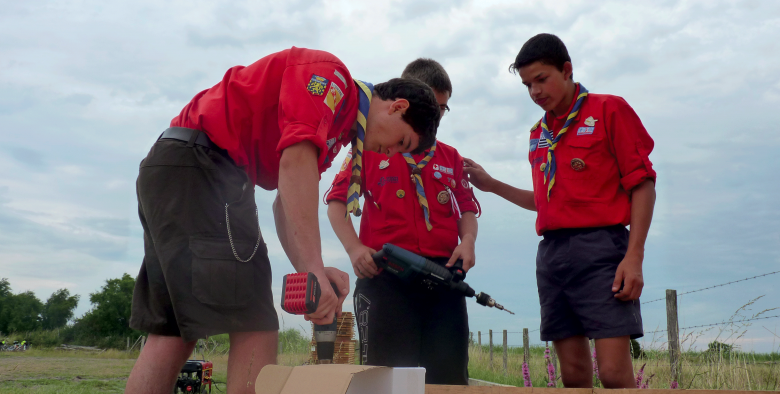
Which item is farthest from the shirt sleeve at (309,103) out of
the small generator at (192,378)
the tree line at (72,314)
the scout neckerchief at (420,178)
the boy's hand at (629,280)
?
the tree line at (72,314)

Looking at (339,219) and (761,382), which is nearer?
(339,219)

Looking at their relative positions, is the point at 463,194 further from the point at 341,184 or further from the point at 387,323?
the point at 387,323

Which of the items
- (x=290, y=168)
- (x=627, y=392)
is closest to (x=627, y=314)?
(x=627, y=392)

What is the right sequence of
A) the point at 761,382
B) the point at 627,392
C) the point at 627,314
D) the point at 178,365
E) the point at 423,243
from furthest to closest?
the point at 761,382
the point at 423,243
the point at 627,314
the point at 178,365
the point at 627,392

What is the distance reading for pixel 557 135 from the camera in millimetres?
2379

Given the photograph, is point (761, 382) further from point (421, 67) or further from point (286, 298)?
point (286, 298)

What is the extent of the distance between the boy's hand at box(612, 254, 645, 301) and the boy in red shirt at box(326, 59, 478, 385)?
74 cm

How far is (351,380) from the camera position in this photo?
1112mm

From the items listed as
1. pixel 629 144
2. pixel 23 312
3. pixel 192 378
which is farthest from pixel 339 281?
pixel 23 312

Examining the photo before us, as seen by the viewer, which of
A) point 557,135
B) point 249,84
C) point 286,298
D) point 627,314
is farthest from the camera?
point 557,135

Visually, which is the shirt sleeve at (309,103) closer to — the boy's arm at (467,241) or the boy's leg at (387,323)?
the boy's leg at (387,323)

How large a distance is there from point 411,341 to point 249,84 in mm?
1359

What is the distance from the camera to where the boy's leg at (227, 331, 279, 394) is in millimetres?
1603

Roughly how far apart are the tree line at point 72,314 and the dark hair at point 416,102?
39.4 meters
